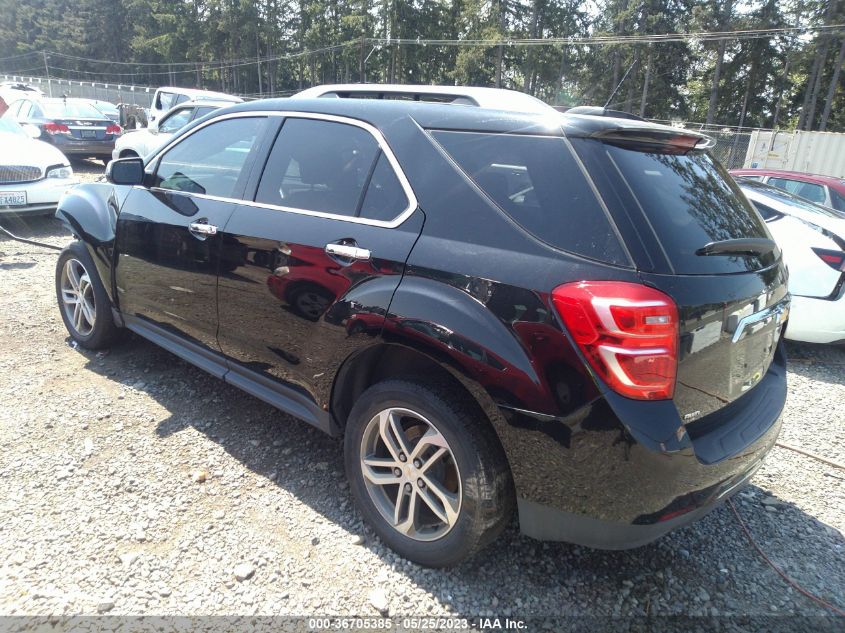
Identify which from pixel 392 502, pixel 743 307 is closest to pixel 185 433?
pixel 392 502

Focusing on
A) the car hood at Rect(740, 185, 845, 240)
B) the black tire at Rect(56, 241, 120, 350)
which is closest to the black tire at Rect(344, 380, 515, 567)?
the black tire at Rect(56, 241, 120, 350)

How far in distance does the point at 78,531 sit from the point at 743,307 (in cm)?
286

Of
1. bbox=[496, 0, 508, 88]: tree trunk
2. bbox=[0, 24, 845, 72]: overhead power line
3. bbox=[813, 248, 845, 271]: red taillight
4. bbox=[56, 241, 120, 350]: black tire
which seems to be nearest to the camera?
bbox=[56, 241, 120, 350]: black tire

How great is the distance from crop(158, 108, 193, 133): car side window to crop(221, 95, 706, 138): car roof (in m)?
9.70

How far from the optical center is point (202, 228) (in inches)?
119

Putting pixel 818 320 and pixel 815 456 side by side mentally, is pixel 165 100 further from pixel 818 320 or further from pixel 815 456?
pixel 815 456

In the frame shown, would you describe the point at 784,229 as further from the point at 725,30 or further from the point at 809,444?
the point at 725,30

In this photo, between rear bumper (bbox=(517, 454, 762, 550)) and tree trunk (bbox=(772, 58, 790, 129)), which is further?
tree trunk (bbox=(772, 58, 790, 129))

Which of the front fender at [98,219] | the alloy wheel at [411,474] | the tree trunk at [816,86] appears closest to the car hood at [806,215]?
the alloy wheel at [411,474]

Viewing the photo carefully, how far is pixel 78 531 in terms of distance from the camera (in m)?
2.46

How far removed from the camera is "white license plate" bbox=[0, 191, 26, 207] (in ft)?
23.6

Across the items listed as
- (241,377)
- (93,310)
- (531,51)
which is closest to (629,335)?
(241,377)

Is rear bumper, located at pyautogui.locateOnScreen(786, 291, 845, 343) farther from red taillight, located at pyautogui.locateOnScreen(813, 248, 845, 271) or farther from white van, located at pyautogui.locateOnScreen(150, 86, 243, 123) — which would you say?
white van, located at pyautogui.locateOnScreen(150, 86, 243, 123)

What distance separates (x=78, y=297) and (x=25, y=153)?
5.01 metres
